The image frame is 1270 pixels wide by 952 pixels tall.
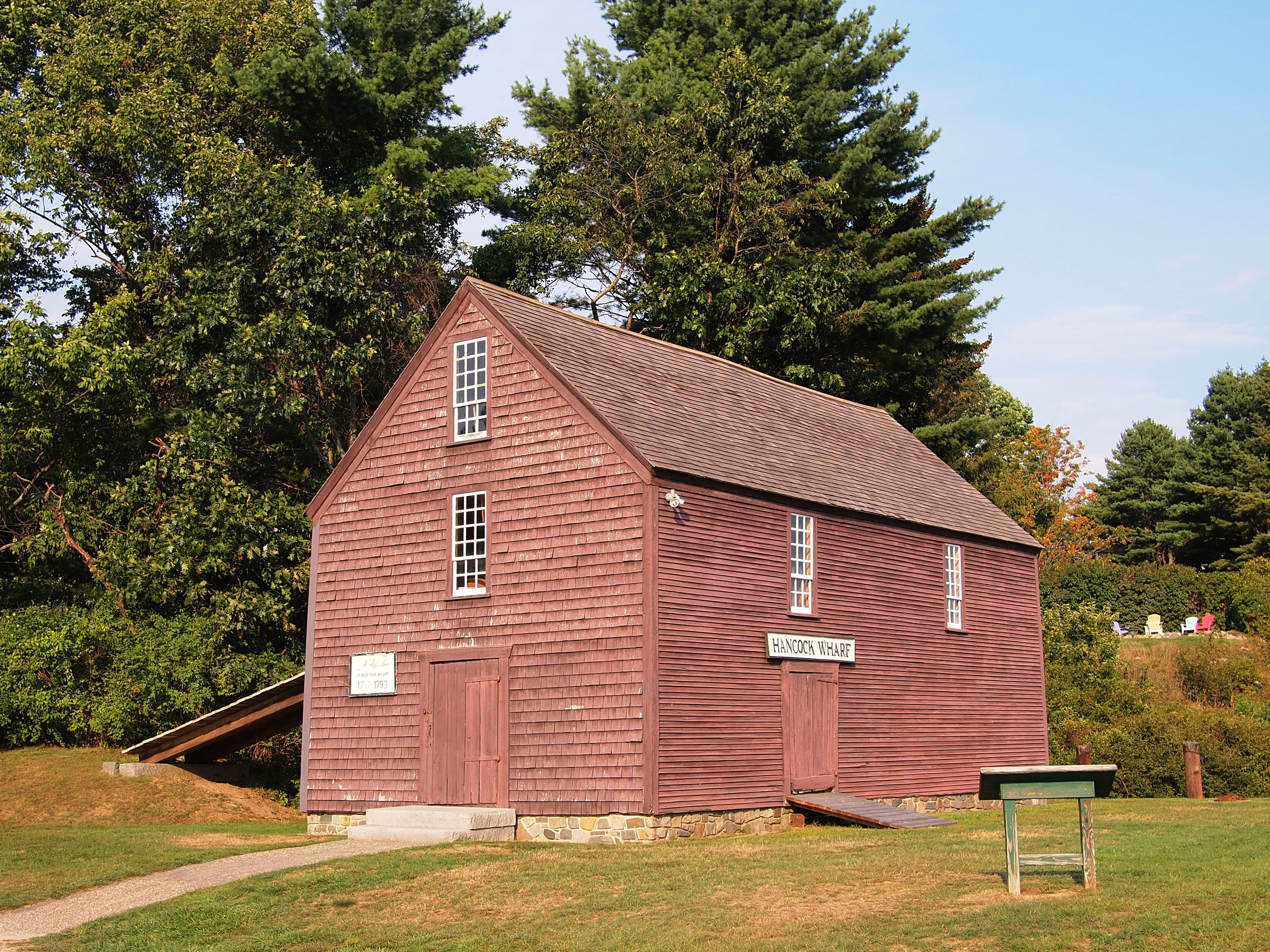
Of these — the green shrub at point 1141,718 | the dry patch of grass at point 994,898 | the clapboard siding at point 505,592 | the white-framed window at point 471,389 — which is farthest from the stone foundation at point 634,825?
the green shrub at point 1141,718

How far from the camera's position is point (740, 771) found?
21688 mm

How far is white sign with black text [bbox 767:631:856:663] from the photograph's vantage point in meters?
22.7

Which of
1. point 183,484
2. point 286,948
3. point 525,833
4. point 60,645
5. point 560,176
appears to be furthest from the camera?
point 560,176

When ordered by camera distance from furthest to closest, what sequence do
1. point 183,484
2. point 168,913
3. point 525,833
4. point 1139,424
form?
point 1139,424, point 183,484, point 525,833, point 168,913

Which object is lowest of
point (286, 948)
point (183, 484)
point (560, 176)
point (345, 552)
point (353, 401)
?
point (286, 948)

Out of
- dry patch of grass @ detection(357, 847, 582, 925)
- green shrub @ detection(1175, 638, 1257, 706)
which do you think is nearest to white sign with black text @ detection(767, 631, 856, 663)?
dry patch of grass @ detection(357, 847, 582, 925)

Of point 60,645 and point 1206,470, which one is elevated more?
point 1206,470

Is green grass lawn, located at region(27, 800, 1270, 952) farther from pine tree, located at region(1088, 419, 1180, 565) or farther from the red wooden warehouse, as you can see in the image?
pine tree, located at region(1088, 419, 1180, 565)

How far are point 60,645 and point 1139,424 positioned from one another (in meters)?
69.7

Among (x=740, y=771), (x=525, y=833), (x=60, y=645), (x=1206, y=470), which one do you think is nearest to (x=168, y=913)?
(x=525, y=833)

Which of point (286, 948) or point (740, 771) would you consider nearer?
point (286, 948)

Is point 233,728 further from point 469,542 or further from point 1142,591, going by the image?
point 1142,591

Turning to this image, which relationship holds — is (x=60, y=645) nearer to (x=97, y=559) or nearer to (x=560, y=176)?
(x=97, y=559)

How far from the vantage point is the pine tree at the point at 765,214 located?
136 feet
